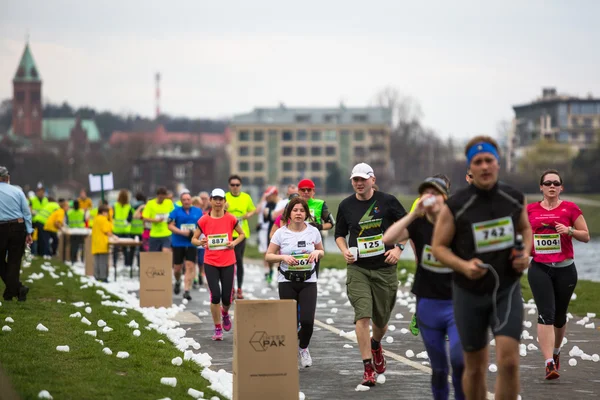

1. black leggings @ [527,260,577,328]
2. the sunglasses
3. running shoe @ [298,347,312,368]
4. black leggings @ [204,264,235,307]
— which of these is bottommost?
running shoe @ [298,347,312,368]

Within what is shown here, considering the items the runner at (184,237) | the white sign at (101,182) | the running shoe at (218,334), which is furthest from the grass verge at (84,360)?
the white sign at (101,182)

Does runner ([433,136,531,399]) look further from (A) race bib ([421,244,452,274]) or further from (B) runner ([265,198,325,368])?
(B) runner ([265,198,325,368])

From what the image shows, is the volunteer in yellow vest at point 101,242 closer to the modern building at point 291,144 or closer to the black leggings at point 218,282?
the black leggings at point 218,282

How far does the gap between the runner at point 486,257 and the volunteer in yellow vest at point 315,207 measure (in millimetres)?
6671

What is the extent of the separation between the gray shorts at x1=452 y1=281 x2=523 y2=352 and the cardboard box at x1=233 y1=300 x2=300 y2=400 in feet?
5.77

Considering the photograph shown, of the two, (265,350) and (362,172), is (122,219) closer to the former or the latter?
(362,172)

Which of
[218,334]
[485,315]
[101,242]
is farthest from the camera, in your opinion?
[101,242]

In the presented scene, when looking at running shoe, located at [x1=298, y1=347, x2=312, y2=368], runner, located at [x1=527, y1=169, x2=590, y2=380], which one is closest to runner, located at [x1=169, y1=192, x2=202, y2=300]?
A: running shoe, located at [x1=298, y1=347, x2=312, y2=368]

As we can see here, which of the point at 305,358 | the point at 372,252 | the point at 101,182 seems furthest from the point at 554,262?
the point at 101,182

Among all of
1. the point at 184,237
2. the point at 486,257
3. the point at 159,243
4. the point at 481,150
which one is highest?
the point at 481,150

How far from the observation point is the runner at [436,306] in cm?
759

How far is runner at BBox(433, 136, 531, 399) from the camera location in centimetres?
702

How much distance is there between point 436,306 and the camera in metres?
7.91

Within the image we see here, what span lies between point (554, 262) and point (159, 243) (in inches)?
481
